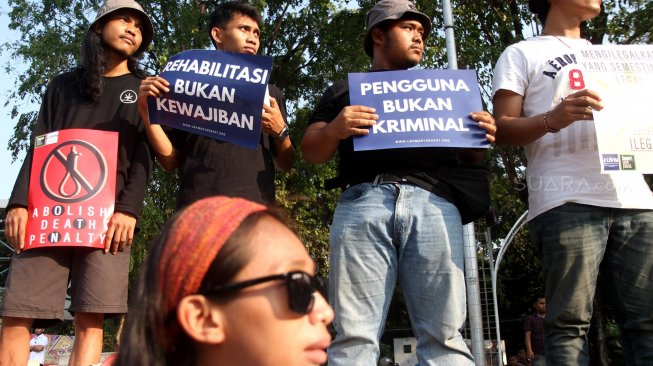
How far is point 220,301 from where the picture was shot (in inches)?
61.7

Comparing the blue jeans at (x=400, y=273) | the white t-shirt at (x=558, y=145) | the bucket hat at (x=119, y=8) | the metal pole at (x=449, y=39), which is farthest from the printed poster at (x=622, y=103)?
the metal pole at (x=449, y=39)

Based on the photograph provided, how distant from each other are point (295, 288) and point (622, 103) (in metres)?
2.33

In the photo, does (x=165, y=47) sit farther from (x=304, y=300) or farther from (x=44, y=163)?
(x=304, y=300)

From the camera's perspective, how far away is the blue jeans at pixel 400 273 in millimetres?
3141

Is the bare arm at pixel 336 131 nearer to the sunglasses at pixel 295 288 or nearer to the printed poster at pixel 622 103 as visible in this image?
the printed poster at pixel 622 103

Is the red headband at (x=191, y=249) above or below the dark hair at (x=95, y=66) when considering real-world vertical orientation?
below

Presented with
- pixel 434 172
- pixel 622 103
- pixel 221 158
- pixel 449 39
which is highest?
pixel 449 39

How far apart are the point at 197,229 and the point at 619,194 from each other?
2.30m

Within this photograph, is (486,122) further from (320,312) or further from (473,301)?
(473,301)

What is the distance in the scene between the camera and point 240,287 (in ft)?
5.11

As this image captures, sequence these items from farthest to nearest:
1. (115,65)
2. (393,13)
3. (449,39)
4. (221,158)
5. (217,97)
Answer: (449,39) → (115,65) → (393,13) → (221,158) → (217,97)

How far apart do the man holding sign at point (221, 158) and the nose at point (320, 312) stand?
1831mm

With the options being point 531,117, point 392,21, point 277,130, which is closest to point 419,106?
point 531,117

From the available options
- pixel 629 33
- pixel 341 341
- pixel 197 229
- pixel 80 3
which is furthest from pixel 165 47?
pixel 197 229
